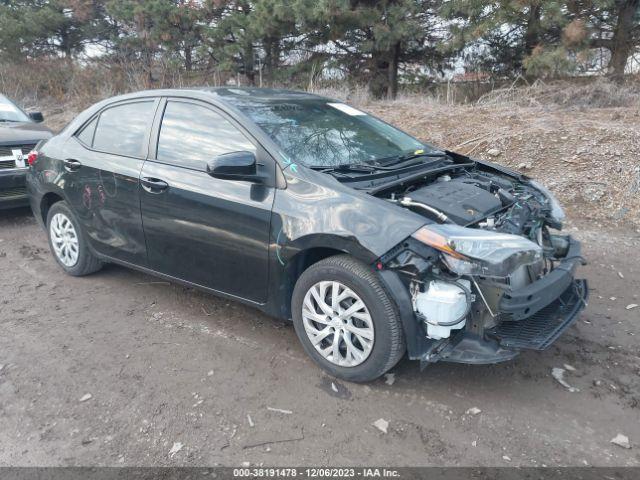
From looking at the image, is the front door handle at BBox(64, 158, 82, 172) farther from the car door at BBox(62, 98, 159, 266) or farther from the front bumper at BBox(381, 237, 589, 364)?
the front bumper at BBox(381, 237, 589, 364)

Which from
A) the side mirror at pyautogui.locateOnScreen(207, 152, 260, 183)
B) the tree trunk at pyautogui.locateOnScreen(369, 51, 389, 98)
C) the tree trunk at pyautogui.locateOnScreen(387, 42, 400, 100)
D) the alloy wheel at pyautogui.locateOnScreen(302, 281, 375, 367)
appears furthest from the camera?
the tree trunk at pyautogui.locateOnScreen(369, 51, 389, 98)

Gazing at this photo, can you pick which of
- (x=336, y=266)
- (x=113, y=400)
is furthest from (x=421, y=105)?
(x=113, y=400)

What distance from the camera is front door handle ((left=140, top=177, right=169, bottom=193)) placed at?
376 centimetres

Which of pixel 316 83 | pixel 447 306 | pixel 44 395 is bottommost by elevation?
pixel 44 395

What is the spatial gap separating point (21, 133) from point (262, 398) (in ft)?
18.6

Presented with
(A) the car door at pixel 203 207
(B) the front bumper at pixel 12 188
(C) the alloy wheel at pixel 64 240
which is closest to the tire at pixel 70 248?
(C) the alloy wheel at pixel 64 240

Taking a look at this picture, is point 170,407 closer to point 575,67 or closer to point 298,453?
point 298,453

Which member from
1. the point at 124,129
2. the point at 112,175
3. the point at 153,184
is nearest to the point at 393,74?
the point at 124,129

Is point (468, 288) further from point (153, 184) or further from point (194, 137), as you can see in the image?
point (153, 184)

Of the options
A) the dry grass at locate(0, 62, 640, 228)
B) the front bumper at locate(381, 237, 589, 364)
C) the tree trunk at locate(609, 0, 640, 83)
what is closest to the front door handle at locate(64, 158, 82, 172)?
the front bumper at locate(381, 237, 589, 364)

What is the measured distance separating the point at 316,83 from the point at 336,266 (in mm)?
11270

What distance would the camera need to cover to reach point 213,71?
49.1 ft

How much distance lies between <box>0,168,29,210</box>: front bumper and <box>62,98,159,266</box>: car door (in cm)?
239

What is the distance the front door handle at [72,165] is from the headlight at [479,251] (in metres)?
3.17
